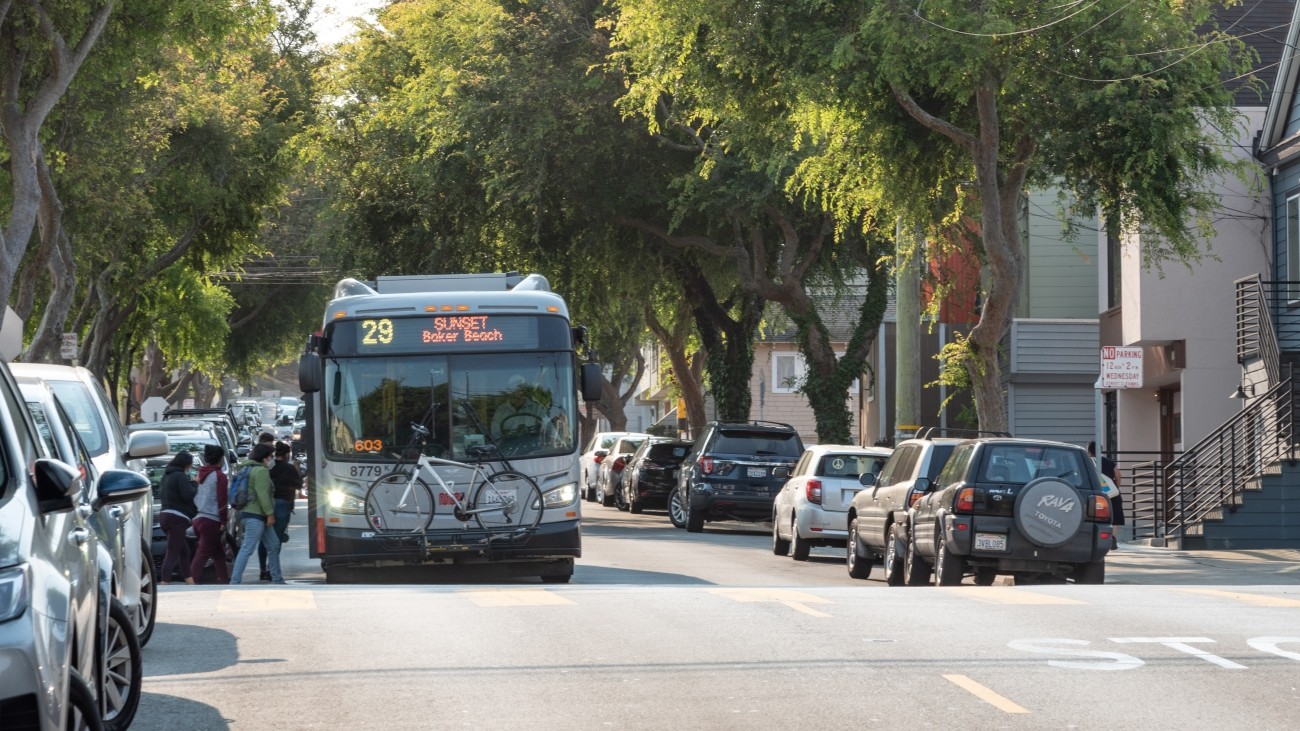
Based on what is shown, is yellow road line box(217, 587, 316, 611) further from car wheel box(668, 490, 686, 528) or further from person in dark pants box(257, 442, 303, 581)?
car wheel box(668, 490, 686, 528)

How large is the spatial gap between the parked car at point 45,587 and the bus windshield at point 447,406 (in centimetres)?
1051

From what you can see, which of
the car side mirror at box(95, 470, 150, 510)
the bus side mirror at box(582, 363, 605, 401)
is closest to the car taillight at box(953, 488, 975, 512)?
the bus side mirror at box(582, 363, 605, 401)

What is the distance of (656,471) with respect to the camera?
128 ft

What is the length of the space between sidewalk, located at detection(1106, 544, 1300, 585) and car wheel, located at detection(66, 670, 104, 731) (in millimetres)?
15572

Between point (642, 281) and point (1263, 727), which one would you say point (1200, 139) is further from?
point (642, 281)

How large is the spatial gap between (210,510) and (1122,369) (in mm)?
12339

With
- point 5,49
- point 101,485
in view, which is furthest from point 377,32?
point 101,485

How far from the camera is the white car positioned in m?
24.9

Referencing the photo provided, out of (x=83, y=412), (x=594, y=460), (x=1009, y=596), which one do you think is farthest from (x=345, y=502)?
(x=594, y=460)

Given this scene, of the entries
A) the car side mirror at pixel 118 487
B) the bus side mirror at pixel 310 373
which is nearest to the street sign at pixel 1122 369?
the bus side mirror at pixel 310 373

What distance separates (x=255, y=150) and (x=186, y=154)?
5.52ft

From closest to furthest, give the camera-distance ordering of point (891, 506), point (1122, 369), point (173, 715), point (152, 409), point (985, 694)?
point (173, 715), point (985, 694), point (891, 506), point (1122, 369), point (152, 409)

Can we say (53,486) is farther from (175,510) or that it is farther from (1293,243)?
(1293,243)

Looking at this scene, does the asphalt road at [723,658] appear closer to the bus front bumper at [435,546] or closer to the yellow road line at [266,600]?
the yellow road line at [266,600]
